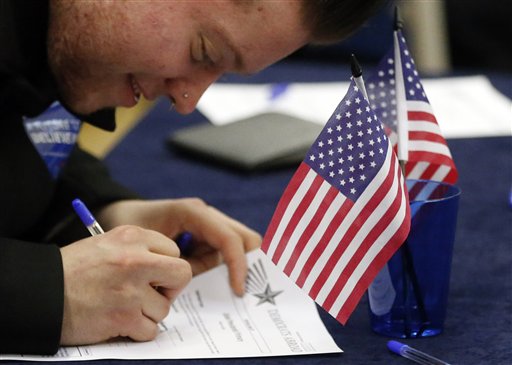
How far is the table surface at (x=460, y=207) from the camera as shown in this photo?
3.92 feet

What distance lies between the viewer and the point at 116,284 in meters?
1.22

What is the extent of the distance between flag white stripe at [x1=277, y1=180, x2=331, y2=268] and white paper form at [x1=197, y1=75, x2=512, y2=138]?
1037 mm

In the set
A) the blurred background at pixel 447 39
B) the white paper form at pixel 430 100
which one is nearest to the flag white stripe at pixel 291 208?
the white paper form at pixel 430 100

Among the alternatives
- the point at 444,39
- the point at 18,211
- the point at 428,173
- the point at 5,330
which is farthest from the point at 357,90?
the point at 444,39

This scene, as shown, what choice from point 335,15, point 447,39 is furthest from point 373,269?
point 447,39

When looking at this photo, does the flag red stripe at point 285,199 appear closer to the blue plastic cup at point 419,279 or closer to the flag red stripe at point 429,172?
the blue plastic cup at point 419,279

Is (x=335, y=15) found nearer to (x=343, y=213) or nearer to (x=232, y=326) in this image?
(x=343, y=213)

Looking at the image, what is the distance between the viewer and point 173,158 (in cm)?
214

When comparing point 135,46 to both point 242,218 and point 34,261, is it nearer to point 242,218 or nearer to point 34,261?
point 34,261

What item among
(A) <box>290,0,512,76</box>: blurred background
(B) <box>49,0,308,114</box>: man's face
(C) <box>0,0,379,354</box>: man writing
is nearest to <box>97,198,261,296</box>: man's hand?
(C) <box>0,0,379,354</box>: man writing

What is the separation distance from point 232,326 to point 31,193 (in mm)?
412

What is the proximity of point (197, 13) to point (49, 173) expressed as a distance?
40 cm

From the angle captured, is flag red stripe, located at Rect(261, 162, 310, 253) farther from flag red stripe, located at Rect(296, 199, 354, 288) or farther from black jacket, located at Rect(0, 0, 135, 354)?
black jacket, located at Rect(0, 0, 135, 354)

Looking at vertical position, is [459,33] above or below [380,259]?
below
